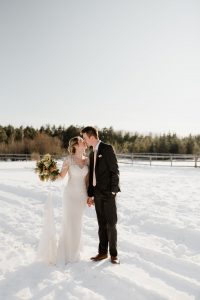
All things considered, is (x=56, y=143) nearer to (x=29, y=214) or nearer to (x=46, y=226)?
(x=29, y=214)

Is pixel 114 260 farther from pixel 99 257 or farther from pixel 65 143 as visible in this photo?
pixel 65 143

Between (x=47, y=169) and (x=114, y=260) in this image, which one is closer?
(x=114, y=260)

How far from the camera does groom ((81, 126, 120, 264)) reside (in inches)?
189

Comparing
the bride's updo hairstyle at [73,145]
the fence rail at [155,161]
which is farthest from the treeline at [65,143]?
the bride's updo hairstyle at [73,145]

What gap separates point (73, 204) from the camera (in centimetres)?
505

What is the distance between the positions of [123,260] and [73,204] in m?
1.09

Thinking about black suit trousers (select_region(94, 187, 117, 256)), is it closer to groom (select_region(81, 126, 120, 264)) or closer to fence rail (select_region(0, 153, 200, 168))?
groom (select_region(81, 126, 120, 264))

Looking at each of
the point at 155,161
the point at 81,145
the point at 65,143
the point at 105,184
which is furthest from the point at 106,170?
Answer: the point at 65,143

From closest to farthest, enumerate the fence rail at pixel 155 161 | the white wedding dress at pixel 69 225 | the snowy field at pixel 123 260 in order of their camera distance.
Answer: the snowy field at pixel 123 260, the white wedding dress at pixel 69 225, the fence rail at pixel 155 161

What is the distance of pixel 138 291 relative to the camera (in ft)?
12.9

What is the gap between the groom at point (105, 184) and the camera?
189 inches

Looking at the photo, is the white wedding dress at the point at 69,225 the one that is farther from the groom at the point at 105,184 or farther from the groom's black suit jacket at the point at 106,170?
the groom's black suit jacket at the point at 106,170

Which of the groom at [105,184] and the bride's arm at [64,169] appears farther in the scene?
the bride's arm at [64,169]

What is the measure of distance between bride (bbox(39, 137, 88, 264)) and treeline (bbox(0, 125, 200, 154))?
43270 mm
